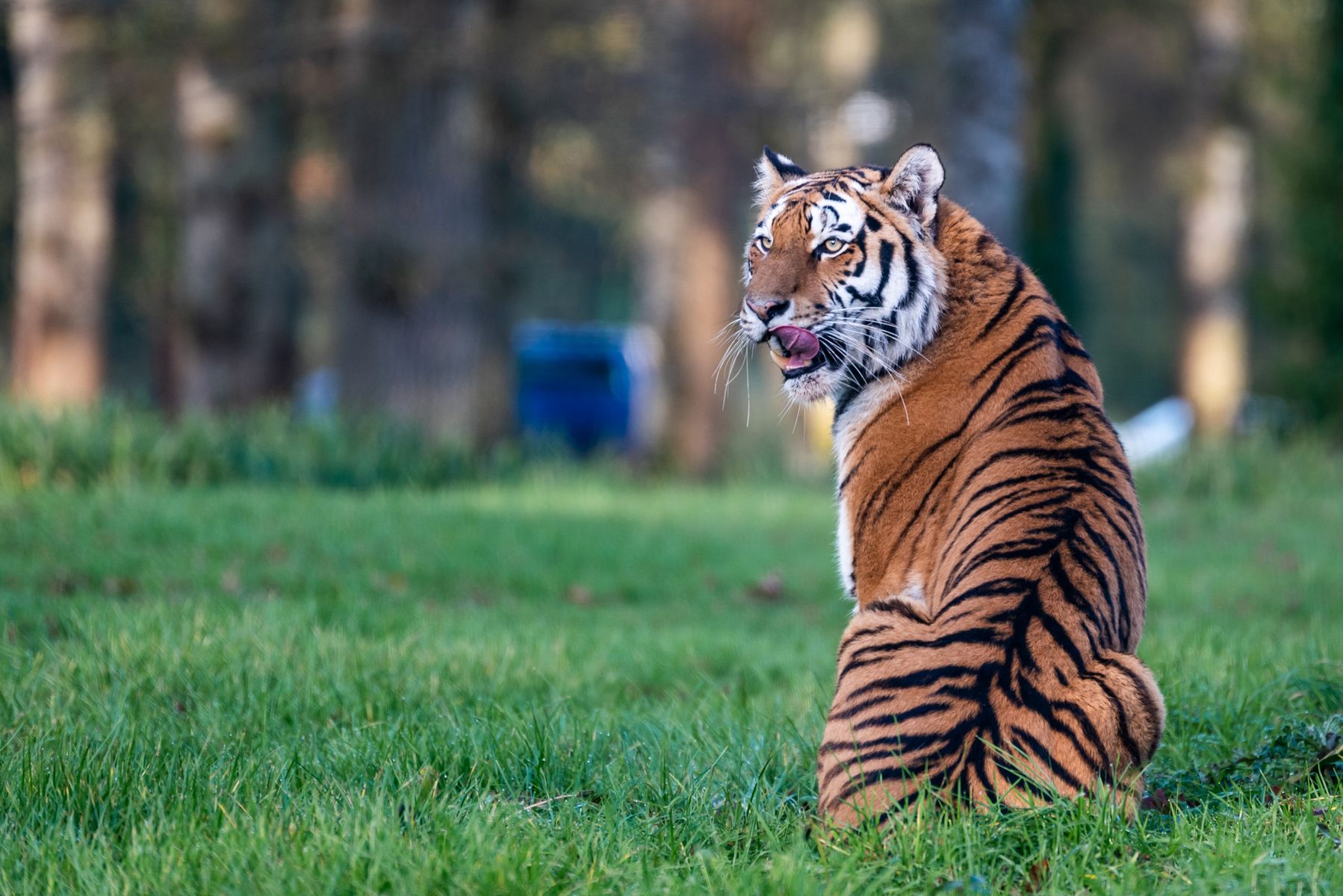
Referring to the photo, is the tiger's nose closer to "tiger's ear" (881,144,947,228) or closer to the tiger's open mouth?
the tiger's open mouth

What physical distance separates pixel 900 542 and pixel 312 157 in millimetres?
20771

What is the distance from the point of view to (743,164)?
672 inches

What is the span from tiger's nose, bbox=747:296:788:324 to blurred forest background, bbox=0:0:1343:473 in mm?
8666

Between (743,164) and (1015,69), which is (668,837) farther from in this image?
(743,164)

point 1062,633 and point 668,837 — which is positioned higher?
point 1062,633

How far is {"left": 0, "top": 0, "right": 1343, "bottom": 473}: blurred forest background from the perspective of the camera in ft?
40.5

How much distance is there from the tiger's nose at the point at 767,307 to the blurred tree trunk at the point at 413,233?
8739mm

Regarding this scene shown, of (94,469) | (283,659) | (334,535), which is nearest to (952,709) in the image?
(283,659)

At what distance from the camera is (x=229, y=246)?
14.0m

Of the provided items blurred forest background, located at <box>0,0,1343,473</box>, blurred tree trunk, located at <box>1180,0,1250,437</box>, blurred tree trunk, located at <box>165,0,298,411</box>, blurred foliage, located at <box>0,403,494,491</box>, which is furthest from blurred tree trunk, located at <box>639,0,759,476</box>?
blurred tree trunk, located at <box>1180,0,1250,437</box>

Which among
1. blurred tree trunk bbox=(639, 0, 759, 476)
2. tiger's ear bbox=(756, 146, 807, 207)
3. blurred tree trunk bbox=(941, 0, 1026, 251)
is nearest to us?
tiger's ear bbox=(756, 146, 807, 207)

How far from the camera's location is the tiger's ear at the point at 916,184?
4.11 m

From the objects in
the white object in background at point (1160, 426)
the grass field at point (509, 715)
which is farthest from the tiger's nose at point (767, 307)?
the white object in background at point (1160, 426)

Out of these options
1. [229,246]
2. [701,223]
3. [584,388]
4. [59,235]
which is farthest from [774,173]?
[584,388]
